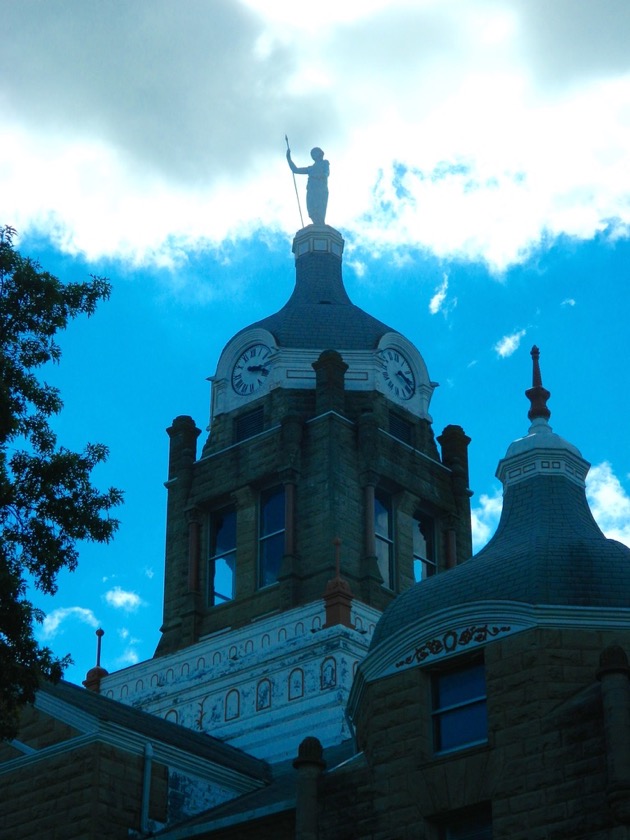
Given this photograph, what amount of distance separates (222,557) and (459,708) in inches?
817

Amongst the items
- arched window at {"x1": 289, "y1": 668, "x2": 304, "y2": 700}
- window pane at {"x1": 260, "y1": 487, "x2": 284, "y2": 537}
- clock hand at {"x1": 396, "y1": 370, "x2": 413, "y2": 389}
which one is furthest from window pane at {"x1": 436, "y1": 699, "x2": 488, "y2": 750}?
clock hand at {"x1": 396, "y1": 370, "x2": 413, "y2": 389}

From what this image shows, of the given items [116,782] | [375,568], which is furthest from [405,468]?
[116,782]

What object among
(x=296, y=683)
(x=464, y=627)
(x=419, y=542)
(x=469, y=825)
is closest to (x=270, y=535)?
(x=419, y=542)

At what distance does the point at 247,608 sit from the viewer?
4444cm

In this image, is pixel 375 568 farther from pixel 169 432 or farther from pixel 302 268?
pixel 302 268

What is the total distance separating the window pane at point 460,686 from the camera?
2642 centimetres

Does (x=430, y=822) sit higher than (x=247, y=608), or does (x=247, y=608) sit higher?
(x=247, y=608)

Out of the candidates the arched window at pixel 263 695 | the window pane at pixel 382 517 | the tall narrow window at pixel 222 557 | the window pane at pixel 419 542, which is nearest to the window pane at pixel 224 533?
the tall narrow window at pixel 222 557

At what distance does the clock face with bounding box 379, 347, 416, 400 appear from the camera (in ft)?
161

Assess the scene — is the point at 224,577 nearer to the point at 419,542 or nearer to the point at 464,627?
the point at 419,542

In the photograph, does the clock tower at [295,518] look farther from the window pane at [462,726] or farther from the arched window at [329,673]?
the window pane at [462,726]

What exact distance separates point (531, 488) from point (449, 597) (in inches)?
153

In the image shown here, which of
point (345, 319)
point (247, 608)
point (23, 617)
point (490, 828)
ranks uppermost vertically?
point (345, 319)

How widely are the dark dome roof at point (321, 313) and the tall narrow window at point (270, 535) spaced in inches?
202
